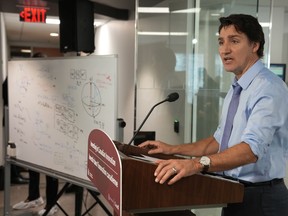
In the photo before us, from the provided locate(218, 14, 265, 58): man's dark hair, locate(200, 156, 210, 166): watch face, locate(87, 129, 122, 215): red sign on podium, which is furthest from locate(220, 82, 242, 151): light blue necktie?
locate(87, 129, 122, 215): red sign on podium

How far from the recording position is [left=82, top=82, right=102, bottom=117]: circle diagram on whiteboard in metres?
2.25

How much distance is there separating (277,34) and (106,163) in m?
5.17

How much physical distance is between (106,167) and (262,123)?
53 cm

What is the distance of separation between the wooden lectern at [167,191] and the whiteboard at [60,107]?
4.02ft

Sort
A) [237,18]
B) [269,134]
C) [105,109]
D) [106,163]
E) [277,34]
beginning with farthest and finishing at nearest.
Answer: [277,34]
[105,109]
[237,18]
[269,134]
[106,163]

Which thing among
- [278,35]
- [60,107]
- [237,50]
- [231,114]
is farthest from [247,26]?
[278,35]

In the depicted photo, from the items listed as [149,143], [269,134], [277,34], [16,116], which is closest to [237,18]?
[269,134]

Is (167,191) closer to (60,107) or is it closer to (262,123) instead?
(262,123)

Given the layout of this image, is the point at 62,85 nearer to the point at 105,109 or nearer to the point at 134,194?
the point at 105,109

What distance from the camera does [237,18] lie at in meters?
1.27

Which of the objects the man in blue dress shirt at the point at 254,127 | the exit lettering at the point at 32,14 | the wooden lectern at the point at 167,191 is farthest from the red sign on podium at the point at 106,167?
the exit lettering at the point at 32,14

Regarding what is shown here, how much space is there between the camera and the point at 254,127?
1.13 m

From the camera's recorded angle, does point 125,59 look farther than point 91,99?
Yes

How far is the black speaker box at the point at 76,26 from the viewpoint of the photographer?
312 cm
